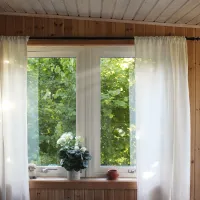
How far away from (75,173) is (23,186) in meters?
0.48

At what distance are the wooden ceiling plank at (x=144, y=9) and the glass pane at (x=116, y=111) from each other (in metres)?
0.42

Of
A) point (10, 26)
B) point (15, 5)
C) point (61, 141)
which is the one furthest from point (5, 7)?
point (61, 141)

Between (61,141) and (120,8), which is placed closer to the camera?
(120,8)

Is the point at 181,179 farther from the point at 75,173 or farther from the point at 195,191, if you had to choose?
the point at 75,173

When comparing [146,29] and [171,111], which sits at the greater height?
[146,29]

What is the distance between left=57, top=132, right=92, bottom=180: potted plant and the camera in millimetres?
2844

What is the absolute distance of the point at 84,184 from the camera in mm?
2920

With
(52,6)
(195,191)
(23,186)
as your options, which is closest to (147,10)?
(52,6)

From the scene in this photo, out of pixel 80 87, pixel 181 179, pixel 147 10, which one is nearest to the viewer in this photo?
pixel 147 10

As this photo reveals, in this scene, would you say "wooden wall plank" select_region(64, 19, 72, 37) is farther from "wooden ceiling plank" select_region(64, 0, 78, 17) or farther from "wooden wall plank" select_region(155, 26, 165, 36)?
"wooden wall plank" select_region(155, 26, 165, 36)

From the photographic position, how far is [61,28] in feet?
9.61

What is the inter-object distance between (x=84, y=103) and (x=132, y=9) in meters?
1.00

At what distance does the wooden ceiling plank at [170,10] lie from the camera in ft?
7.58

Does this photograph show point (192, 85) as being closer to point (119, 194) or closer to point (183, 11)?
point (183, 11)
